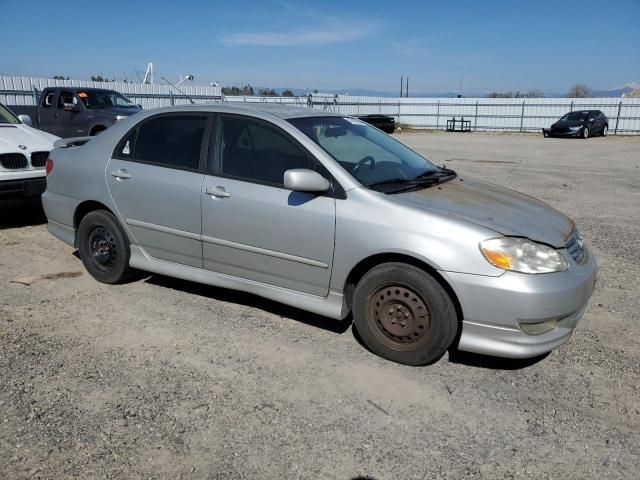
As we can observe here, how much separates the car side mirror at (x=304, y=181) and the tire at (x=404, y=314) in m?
0.66

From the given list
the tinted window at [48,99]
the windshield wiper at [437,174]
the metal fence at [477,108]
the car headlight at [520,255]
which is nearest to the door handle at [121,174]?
the windshield wiper at [437,174]

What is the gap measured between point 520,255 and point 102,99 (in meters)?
13.0

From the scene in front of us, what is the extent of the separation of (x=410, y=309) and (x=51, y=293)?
3.25 meters

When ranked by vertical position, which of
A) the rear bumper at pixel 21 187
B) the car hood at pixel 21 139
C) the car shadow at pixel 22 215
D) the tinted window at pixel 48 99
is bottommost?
the car shadow at pixel 22 215

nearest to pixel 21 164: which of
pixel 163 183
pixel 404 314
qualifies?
pixel 163 183

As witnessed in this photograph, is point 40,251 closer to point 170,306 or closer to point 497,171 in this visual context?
point 170,306

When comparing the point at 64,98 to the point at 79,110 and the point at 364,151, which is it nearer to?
the point at 79,110

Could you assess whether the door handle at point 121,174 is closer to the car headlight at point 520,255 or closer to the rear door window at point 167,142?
the rear door window at point 167,142

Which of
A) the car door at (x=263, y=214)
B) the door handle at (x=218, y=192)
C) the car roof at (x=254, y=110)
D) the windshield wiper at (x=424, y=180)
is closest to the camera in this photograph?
the car door at (x=263, y=214)

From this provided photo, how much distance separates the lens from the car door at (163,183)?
4254mm

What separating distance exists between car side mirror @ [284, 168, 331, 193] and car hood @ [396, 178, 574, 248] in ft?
1.57

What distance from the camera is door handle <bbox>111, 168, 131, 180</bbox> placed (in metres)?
4.58

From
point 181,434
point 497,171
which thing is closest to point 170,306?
point 181,434

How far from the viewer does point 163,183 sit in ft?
14.3
